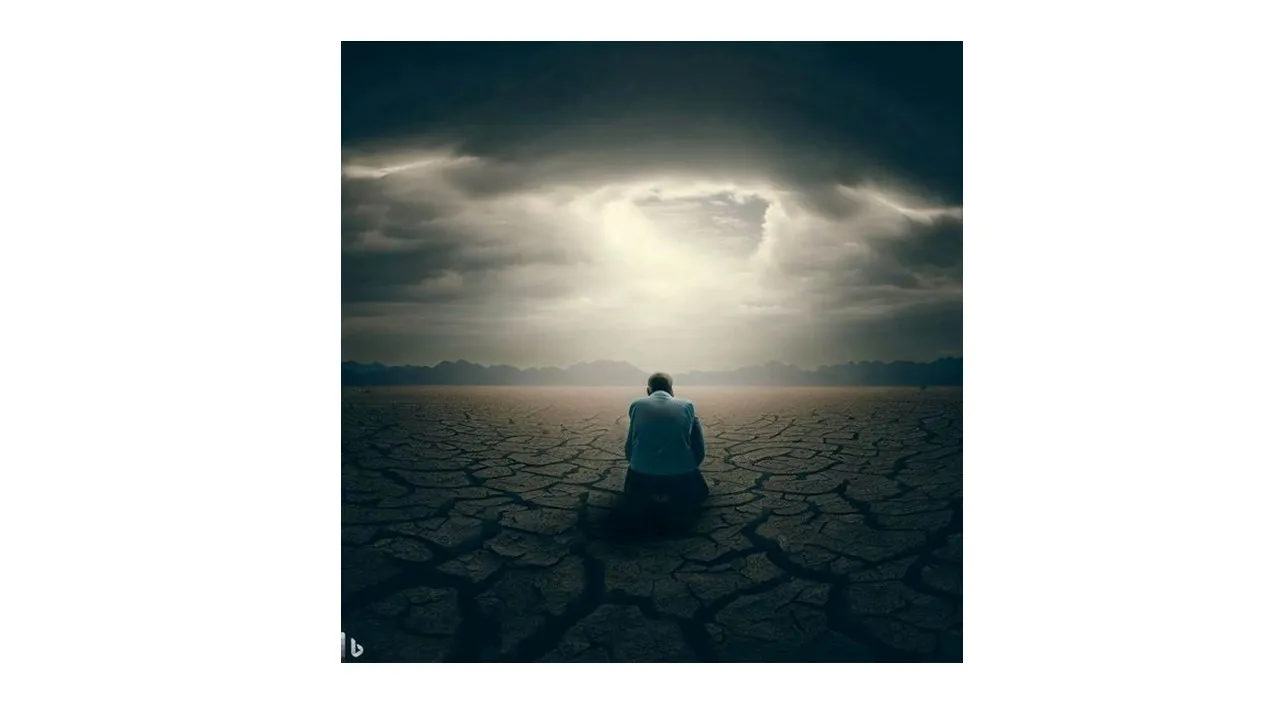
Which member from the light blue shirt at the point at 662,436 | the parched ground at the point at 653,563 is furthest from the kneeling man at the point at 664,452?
the parched ground at the point at 653,563

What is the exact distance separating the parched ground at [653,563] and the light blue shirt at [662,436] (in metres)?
0.30

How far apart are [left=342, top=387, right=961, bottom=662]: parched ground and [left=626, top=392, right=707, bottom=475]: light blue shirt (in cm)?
30

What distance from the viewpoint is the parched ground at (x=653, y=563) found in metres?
2.13

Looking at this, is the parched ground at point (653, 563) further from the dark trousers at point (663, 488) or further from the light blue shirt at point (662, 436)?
the light blue shirt at point (662, 436)

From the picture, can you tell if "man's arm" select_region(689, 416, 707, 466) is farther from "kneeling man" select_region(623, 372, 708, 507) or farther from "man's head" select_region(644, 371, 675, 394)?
"man's head" select_region(644, 371, 675, 394)

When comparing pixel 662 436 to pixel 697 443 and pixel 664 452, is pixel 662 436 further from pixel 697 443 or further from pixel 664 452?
pixel 697 443

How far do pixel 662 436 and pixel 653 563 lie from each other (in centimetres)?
50

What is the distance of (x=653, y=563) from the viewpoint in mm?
2477

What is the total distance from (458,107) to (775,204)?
1.34 meters

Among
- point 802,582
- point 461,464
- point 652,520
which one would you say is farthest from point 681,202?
point 461,464

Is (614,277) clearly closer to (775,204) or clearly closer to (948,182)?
(775,204)

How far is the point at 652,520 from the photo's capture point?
280 cm


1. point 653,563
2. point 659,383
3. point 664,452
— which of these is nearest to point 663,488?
point 664,452

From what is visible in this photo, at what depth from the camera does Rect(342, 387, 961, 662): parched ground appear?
83.7 inches
